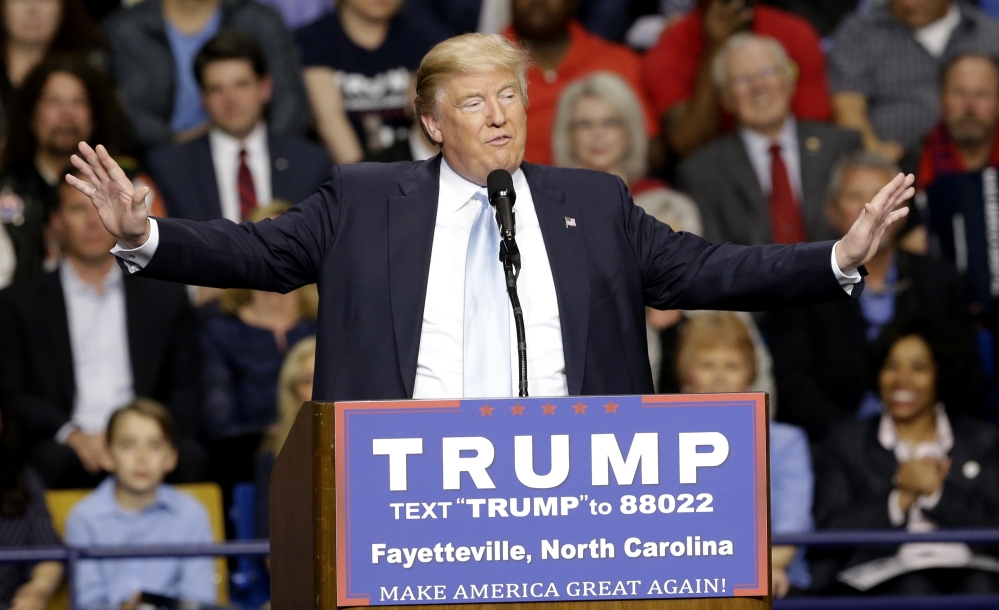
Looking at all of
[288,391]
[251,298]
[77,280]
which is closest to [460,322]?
[288,391]

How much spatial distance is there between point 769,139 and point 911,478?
1839 mm

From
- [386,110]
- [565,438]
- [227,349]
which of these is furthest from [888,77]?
[565,438]

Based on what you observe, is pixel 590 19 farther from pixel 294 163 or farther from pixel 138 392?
pixel 138 392

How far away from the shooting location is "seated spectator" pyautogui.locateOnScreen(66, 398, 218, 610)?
4.92m

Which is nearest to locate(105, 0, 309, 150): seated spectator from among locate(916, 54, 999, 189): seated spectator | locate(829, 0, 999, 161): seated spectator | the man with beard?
the man with beard

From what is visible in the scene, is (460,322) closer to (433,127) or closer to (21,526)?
(433,127)

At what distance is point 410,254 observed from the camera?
269cm

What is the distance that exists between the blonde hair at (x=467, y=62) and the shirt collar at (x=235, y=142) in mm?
3480

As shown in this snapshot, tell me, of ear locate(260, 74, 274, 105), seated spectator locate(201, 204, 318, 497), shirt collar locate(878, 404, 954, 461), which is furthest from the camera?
ear locate(260, 74, 274, 105)

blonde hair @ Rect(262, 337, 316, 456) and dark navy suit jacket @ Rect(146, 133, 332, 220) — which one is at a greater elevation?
dark navy suit jacket @ Rect(146, 133, 332, 220)

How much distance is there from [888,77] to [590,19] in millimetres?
1403

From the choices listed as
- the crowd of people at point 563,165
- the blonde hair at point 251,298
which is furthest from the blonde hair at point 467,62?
the blonde hair at point 251,298

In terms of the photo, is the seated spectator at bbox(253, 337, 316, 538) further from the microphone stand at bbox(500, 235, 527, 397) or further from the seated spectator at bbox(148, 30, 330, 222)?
the microphone stand at bbox(500, 235, 527, 397)

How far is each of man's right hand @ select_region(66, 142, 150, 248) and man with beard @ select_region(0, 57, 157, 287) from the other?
11.3ft
